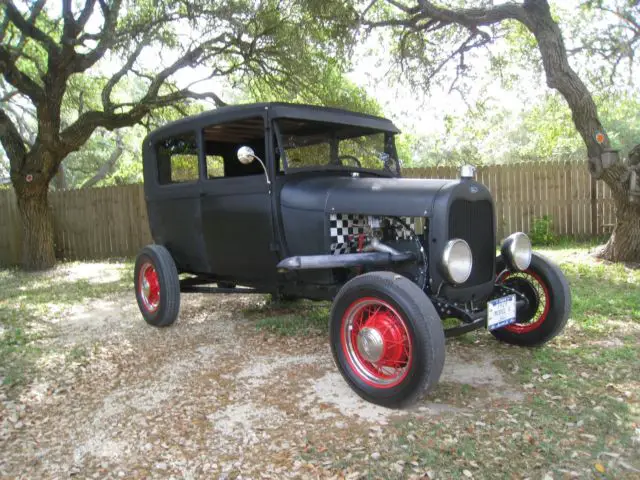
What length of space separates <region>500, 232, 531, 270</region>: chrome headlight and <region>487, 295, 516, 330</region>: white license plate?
1.09 feet

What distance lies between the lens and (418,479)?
2.50 m

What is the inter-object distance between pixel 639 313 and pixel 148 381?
15.3 ft

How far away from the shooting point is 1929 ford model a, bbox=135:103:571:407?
3.33 m

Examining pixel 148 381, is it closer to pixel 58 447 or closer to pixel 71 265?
pixel 58 447

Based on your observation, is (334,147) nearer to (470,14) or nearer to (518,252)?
(518,252)

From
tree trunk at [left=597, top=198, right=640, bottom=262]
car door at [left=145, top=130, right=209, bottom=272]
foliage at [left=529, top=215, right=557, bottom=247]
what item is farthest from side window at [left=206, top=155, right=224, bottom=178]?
foliage at [left=529, top=215, right=557, bottom=247]

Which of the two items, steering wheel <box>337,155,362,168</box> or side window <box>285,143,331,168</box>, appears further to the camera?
steering wheel <box>337,155,362,168</box>

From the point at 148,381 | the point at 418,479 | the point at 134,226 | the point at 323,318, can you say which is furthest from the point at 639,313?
the point at 134,226

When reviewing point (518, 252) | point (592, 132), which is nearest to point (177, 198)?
point (518, 252)

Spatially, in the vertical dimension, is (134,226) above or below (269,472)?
above

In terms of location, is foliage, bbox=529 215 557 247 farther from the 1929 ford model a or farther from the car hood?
the car hood

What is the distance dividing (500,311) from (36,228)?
10157 millimetres

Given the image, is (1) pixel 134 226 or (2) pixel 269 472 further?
(1) pixel 134 226

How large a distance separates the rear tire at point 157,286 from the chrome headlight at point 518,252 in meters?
3.10
